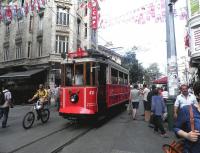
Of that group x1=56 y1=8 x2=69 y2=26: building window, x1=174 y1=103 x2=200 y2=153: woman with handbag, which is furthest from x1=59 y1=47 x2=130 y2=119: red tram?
x1=56 y1=8 x2=69 y2=26: building window

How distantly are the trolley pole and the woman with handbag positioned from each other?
6.56 metres

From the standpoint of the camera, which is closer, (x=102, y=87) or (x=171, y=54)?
(x=171, y=54)

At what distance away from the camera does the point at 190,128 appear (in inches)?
101

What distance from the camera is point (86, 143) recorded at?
6852 millimetres

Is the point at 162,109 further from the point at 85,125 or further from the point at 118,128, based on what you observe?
the point at 85,125

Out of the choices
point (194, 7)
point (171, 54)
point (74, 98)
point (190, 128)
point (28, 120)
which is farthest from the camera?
point (74, 98)

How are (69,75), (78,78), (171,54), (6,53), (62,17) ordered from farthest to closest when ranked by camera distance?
(6,53)
(62,17)
(69,75)
(78,78)
(171,54)

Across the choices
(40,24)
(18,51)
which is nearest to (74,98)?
(40,24)

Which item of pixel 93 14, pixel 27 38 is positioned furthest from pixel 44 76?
pixel 93 14

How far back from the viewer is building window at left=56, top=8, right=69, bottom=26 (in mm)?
24545

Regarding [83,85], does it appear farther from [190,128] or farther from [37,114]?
[190,128]

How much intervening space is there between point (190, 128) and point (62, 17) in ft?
78.5

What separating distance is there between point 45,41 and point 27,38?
10.2ft

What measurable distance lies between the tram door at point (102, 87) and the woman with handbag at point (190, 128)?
711cm
